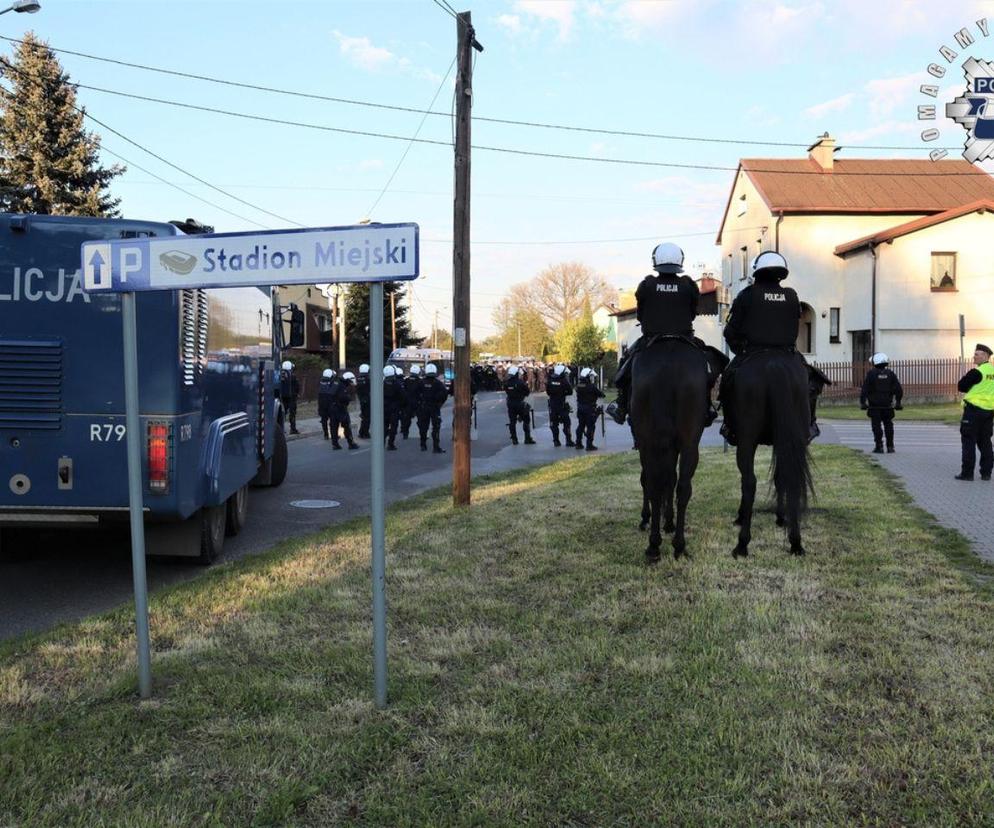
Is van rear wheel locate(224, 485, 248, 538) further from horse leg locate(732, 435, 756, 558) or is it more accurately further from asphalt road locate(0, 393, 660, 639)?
horse leg locate(732, 435, 756, 558)

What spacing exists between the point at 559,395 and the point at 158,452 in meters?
14.6

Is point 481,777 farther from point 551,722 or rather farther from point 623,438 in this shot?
point 623,438

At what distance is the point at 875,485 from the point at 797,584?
615 cm

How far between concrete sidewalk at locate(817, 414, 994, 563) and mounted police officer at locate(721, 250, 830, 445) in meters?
2.37

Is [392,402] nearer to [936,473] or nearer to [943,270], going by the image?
[936,473]

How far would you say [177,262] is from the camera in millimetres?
4219

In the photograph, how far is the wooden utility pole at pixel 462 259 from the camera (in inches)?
421

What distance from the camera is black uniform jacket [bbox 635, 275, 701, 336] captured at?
723 centimetres

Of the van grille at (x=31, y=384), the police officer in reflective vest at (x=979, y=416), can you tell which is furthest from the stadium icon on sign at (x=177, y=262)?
the police officer in reflective vest at (x=979, y=416)

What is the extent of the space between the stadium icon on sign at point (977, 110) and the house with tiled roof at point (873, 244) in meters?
16.1

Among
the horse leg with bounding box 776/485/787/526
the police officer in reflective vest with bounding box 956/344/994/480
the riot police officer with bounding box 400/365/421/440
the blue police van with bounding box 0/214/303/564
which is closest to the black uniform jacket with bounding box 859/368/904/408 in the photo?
the police officer in reflective vest with bounding box 956/344/994/480

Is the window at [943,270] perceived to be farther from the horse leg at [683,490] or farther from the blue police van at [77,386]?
the blue police van at [77,386]

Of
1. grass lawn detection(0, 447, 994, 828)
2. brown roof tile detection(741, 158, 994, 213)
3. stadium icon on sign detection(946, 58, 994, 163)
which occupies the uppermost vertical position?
brown roof tile detection(741, 158, 994, 213)

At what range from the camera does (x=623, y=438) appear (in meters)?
23.7
